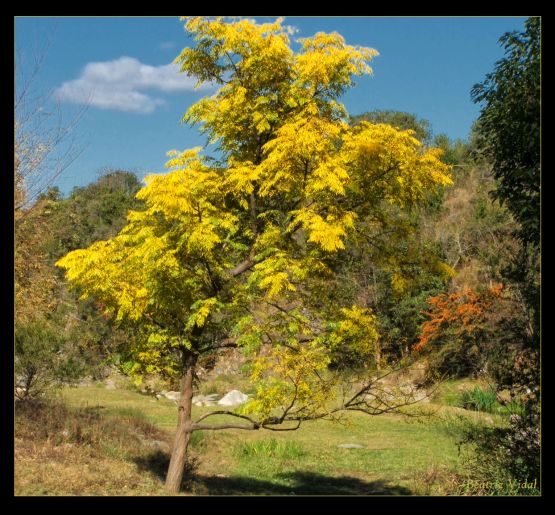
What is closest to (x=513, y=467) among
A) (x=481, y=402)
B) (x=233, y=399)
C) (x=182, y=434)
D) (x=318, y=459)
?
(x=182, y=434)

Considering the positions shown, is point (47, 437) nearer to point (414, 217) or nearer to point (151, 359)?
point (151, 359)

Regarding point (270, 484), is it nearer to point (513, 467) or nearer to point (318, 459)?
point (318, 459)

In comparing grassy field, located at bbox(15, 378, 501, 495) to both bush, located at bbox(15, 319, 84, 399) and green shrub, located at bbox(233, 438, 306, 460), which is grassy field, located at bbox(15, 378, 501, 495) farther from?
A: bush, located at bbox(15, 319, 84, 399)

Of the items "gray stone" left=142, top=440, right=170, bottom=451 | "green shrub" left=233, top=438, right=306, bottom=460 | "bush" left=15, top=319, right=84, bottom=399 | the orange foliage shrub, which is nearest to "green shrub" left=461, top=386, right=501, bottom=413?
the orange foliage shrub

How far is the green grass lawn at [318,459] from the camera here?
1145 cm

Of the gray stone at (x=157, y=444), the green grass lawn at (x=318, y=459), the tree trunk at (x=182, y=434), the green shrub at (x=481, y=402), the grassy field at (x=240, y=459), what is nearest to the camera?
the tree trunk at (x=182, y=434)

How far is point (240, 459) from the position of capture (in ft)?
45.7

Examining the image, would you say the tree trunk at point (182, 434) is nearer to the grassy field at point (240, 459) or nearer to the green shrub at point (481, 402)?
the grassy field at point (240, 459)

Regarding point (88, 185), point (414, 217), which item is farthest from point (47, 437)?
point (88, 185)

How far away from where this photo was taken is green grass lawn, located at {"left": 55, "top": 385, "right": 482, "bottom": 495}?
11.5m

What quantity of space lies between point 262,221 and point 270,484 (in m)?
5.26

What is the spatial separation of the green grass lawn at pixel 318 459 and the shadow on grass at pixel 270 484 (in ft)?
0.06

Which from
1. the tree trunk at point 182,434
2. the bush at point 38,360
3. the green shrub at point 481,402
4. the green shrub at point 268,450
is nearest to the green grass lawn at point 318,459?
the green shrub at point 268,450

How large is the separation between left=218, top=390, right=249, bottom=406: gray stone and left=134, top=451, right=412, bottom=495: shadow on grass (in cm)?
907
